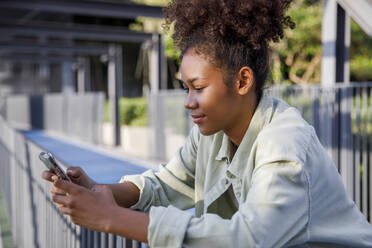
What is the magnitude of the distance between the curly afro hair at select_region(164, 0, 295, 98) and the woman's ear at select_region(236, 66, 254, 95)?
0.02m

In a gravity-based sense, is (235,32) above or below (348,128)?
above

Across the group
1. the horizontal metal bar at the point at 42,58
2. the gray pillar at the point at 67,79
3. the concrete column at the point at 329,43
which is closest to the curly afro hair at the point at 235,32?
the concrete column at the point at 329,43

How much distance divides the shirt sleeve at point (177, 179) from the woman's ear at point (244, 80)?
0.41 m

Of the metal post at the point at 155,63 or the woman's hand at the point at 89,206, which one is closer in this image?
the woman's hand at the point at 89,206

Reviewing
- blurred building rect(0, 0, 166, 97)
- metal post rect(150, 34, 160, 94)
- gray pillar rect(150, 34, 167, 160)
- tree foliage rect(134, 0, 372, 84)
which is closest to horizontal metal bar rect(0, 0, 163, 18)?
blurred building rect(0, 0, 166, 97)

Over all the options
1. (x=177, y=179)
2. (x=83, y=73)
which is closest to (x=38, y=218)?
(x=177, y=179)

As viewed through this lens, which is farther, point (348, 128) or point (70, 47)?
point (70, 47)

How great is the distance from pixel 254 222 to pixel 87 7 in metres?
7.43

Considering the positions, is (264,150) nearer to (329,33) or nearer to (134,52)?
(329,33)

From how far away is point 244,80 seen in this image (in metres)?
1.50

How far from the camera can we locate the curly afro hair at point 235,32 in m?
1.47

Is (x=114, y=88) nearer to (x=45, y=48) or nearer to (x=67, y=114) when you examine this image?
(x=67, y=114)

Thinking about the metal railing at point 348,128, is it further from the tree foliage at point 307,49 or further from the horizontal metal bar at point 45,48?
the horizontal metal bar at point 45,48

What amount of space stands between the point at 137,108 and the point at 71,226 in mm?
14318
